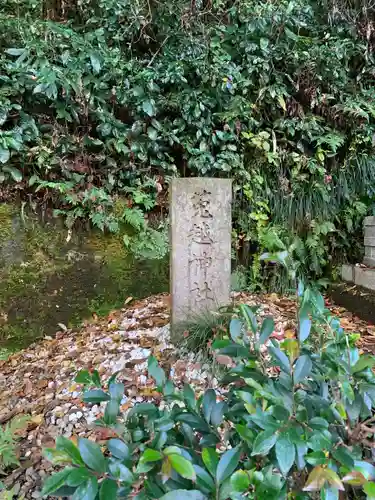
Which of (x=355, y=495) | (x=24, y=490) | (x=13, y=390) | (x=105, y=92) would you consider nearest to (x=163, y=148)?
(x=105, y=92)

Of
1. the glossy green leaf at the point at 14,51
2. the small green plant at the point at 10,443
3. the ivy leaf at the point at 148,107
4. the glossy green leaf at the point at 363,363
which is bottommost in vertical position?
the small green plant at the point at 10,443

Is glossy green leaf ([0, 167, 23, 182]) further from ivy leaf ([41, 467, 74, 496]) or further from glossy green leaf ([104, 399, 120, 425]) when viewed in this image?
ivy leaf ([41, 467, 74, 496])

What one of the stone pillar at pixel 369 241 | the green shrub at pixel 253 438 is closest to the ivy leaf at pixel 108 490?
the green shrub at pixel 253 438

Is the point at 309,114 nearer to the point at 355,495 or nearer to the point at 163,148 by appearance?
the point at 163,148

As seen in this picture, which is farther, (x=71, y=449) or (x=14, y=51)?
(x=14, y=51)

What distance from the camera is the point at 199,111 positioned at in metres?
3.41

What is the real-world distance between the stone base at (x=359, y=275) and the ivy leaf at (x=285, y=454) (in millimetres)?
3079

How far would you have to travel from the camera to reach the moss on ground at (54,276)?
9.93ft

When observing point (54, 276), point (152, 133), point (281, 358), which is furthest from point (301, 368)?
point (152, 133)

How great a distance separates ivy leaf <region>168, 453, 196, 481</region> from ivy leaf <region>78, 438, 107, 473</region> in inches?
4.5

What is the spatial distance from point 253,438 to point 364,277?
125 inches

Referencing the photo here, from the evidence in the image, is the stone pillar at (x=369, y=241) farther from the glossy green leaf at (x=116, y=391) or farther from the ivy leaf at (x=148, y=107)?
the glossy green leaf at (x=116, y=391)

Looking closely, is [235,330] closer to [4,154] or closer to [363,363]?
[363,363]

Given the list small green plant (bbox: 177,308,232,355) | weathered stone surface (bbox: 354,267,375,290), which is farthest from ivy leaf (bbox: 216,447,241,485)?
weathered stone surface (bbox: 354,267,375,290)
